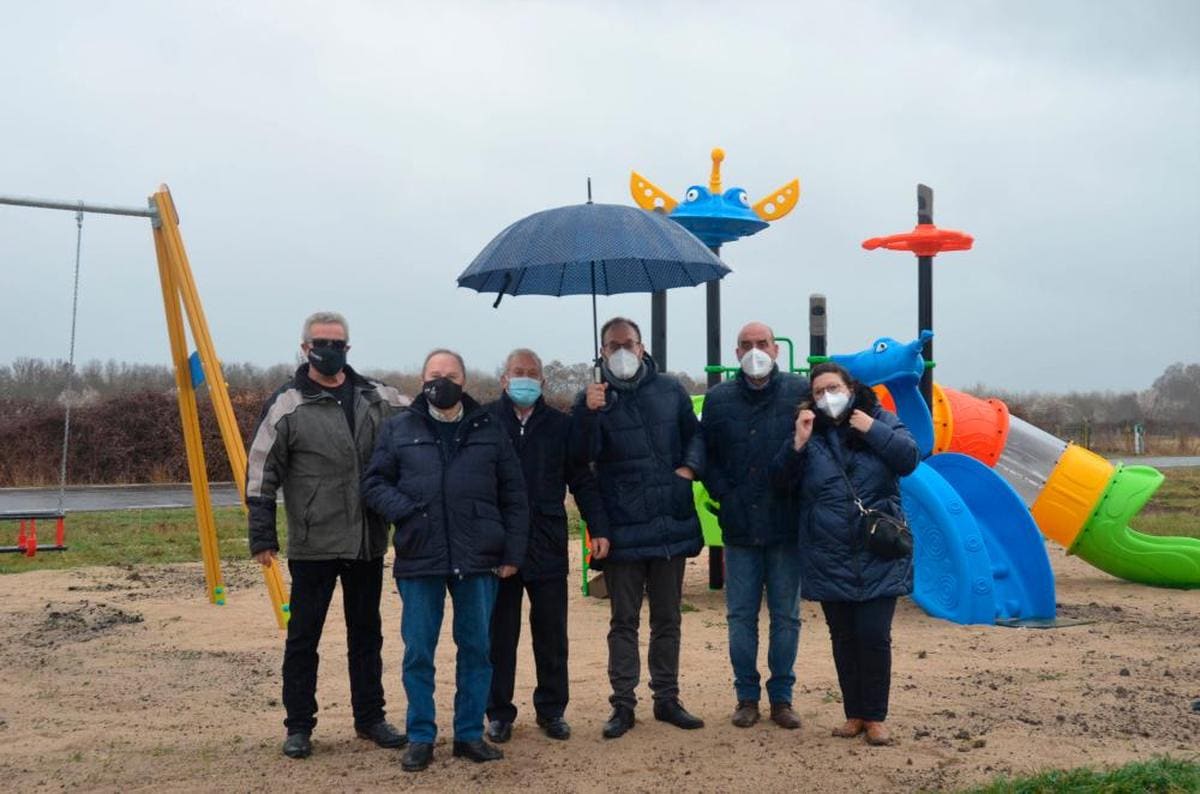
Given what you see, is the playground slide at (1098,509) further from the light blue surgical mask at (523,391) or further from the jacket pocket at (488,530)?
the jacket pocket at (488,530)

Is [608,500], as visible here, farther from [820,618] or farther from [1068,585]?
[1068,585]

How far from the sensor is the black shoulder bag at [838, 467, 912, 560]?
16.2 feet

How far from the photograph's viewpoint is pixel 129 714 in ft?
19.7

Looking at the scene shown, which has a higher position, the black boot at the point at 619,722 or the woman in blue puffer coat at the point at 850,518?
the woman in blue puffer coat at the point at 850,518

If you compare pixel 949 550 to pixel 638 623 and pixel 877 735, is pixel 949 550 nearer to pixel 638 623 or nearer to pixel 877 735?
pixel 877 735

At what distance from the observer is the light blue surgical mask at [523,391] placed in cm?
517

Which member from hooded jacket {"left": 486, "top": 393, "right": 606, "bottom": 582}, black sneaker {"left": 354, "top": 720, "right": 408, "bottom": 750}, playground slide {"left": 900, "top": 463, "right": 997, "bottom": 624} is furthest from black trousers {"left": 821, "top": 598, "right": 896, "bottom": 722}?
playground slide {"left": 900, "top": 463, "right": 997, "bottom": 624}

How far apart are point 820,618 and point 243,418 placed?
63.5 feet

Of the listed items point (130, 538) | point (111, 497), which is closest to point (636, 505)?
point (130, 538)

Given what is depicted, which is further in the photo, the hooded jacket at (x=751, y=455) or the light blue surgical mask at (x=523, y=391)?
the hooded jacket at (x=751, y=455)

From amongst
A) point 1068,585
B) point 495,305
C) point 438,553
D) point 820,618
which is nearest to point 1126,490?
point 1068,585

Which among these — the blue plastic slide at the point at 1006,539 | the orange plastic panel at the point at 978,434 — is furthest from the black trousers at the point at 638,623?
the orange plastic panel at the point at 978,434

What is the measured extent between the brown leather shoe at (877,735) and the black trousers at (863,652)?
1.0 inches

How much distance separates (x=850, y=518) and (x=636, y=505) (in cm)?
91
